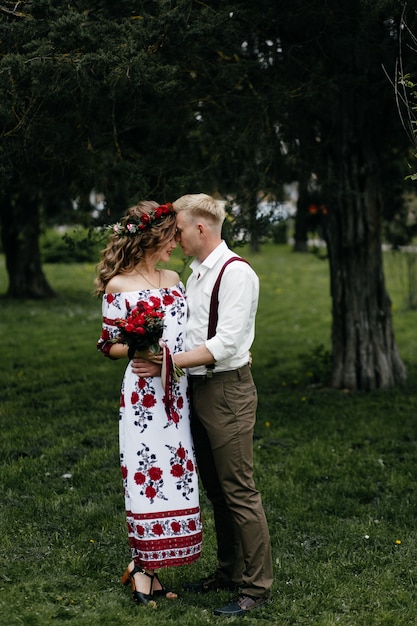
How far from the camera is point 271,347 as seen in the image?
13.2m

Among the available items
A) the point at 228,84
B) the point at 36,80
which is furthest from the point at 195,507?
the point at 228,84

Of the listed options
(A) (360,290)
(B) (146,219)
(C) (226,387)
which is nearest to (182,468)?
(C) (226,387)

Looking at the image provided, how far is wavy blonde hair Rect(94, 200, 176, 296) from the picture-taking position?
13.9ft

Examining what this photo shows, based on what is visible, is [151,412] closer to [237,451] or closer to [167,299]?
[237,451]

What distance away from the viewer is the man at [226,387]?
4.13m

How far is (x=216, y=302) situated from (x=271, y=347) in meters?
9.09

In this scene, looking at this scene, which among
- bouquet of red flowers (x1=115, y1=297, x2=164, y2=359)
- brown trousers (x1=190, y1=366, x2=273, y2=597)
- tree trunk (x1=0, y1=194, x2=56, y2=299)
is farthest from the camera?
tree trunk (x1=0, y1=194, x2=56, y2=299)

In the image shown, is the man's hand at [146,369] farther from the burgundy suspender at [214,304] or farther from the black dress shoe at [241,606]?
the black dress shoe at [241,606]

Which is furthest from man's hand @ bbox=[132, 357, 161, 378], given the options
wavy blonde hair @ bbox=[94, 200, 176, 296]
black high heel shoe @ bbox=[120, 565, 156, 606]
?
black high heel shoe @ bbox=[120, 565, 156, 606]

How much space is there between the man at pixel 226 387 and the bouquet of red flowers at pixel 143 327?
183mm

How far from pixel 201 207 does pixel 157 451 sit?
1.31 metres

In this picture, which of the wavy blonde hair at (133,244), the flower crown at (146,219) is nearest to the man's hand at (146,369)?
the wavy blonde hair at (133,244)

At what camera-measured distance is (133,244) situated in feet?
14.0

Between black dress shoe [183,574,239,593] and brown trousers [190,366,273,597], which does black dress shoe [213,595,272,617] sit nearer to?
brown trousers [190,366,273,597]
